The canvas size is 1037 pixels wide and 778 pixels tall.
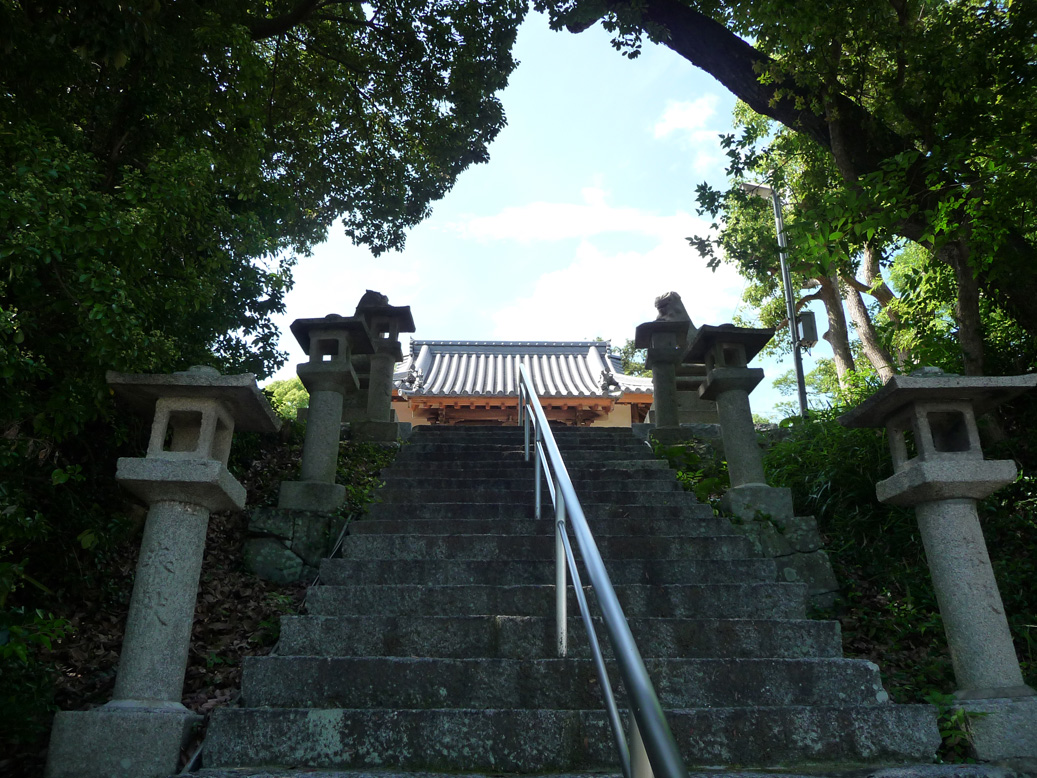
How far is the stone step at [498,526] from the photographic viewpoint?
4781mm

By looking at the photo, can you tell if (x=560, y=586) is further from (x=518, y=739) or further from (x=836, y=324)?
(x=836, y=324)

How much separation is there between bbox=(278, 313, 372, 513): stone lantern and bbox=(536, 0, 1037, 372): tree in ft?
12.1

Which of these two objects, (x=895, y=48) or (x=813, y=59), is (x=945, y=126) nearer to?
(x=895, y=48)

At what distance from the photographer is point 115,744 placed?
9.29 feet

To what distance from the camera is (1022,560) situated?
480cm

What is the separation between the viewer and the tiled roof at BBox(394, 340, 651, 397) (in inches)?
573

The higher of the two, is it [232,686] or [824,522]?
[824,522]

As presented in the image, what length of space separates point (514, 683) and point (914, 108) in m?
5.18

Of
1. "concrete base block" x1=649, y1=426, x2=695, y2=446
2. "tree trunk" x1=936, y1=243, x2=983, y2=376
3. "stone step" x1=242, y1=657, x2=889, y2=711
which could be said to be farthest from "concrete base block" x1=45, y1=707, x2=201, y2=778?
"tree trunk" x1=936, y1=243, x2=983, y2=376

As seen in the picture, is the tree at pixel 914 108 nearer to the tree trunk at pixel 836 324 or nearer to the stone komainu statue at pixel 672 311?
the stone komainu statue at pixel 672 311

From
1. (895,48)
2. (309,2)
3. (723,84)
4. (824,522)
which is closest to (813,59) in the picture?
(895,48)

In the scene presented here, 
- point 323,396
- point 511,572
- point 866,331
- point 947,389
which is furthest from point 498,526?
point 866,331

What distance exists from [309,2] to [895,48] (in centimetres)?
463

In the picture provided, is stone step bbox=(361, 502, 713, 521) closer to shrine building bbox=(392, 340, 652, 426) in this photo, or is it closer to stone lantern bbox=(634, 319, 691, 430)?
stone lantern bbox=(634, 319, 691, 430)
